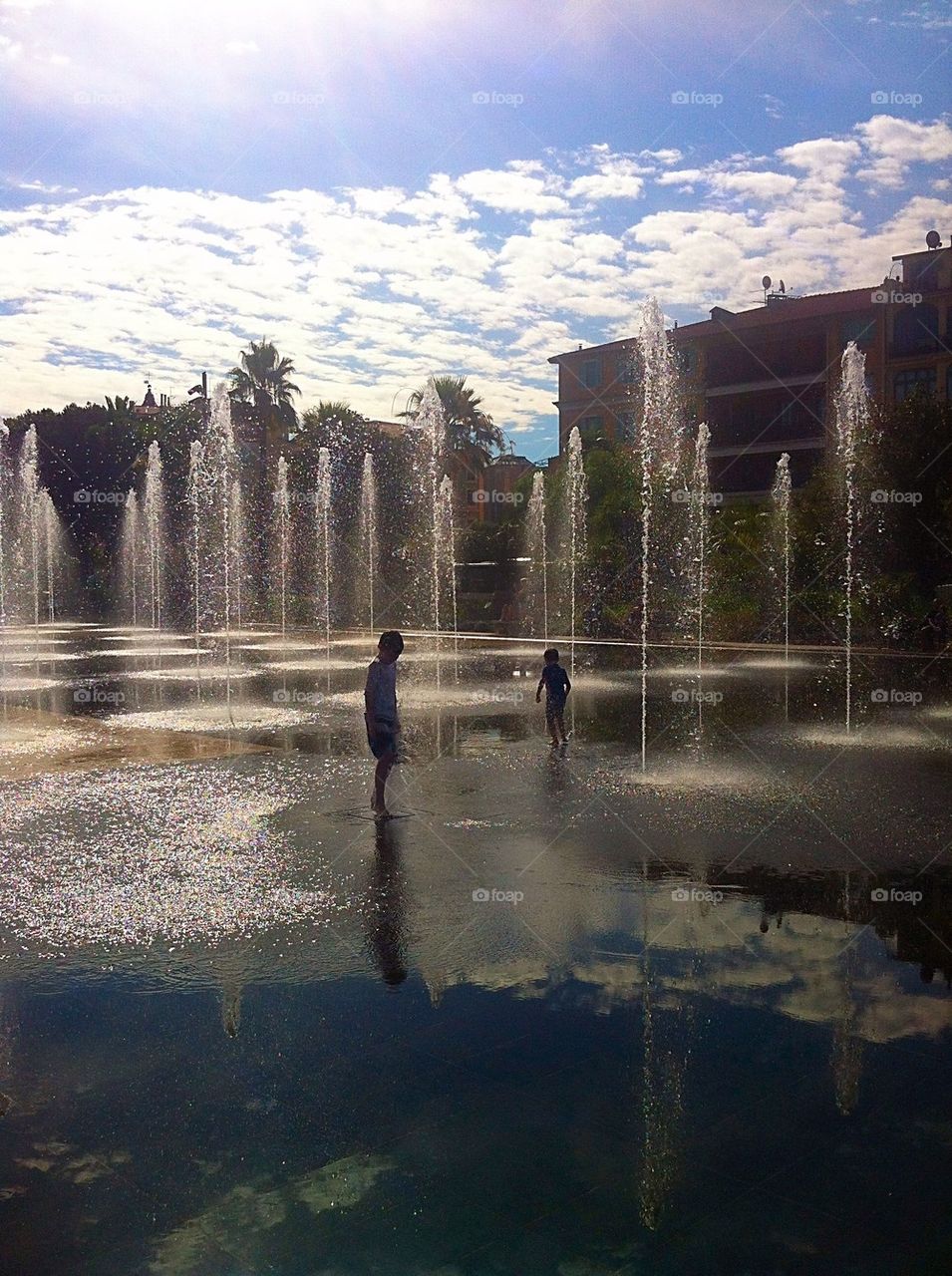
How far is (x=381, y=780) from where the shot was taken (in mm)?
9531

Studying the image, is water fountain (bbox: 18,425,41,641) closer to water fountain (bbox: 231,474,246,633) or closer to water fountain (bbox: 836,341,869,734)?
water fountain (bbox: 231,474,246,633)

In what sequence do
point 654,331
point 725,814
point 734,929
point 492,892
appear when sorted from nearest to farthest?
point 734,929 → point 492,892 → point 725,814 → point 654,331

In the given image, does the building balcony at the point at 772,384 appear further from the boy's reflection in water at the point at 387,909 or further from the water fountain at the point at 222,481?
the boy's reflection in water at the point at 387,909

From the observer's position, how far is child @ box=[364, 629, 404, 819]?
954cm

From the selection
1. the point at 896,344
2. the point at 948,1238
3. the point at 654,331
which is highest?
the point at 896,344

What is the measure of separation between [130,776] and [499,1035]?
724cm

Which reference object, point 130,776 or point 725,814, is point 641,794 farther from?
point 130,776

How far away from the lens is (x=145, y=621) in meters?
51.3

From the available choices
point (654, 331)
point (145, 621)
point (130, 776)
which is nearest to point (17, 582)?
point (145, 621)

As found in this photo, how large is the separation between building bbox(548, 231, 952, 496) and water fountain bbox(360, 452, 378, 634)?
11.2 m

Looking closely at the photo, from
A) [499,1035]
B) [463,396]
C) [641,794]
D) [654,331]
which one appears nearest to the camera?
[499,1035]

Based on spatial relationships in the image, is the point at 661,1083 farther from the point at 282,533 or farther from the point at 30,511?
the point at 30,511

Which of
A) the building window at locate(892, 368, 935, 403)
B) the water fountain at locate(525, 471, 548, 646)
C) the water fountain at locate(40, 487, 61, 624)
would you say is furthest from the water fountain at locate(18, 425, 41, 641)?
the building window at locate(892, 368, 935, 403)

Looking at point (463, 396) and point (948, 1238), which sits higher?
point (463, 396)
